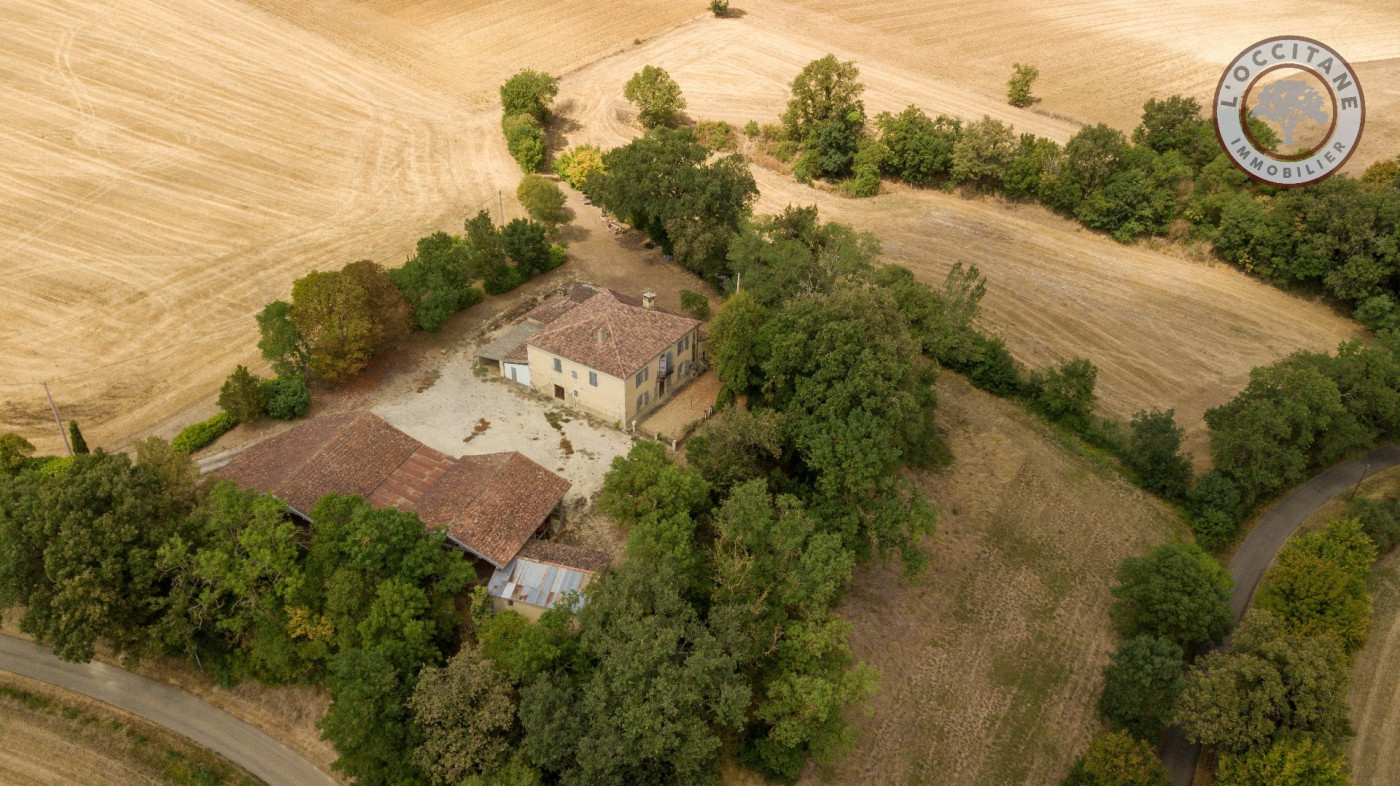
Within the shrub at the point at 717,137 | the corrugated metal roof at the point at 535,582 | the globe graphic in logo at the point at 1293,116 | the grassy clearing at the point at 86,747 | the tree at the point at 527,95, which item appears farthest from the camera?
the shrub at the point at 717,137

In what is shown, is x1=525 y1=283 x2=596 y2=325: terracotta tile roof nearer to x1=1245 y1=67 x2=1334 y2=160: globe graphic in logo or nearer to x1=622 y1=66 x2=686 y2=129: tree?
x1=622 y1=66 x2=686 y2=129: tree

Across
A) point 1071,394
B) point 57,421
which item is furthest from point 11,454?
point 1071,394

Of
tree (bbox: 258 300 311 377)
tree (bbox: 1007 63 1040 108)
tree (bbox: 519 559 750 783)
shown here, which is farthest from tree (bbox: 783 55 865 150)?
tree (bbox: 519 559 750 783)

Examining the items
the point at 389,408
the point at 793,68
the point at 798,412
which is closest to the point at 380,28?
the point at 793,68

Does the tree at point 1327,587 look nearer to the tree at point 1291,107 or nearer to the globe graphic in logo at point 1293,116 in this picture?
the globe graphic in logo at point 1293,116

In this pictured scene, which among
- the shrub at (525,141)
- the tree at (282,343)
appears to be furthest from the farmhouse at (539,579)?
the shrub at (525,141)
